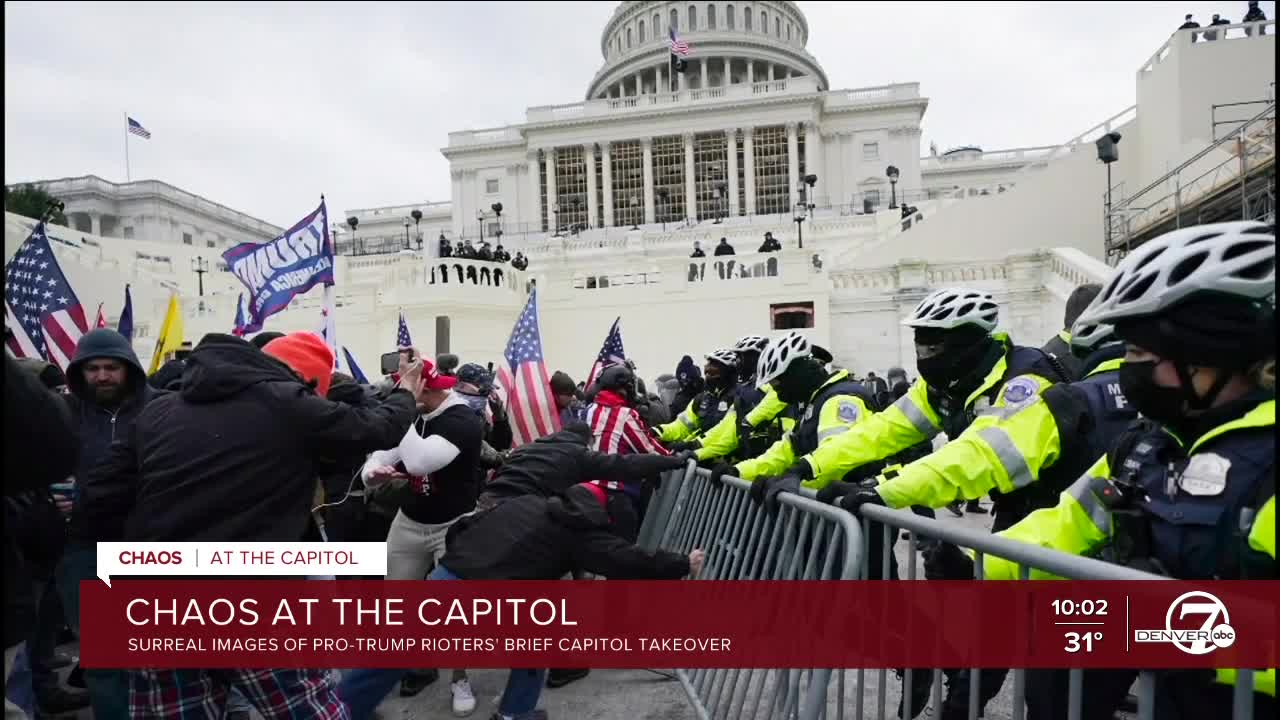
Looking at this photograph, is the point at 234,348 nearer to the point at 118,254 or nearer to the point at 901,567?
the point at 901,567

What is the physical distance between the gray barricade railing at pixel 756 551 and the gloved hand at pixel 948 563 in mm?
251

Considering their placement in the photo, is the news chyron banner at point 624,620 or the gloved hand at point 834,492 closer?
the news chyron banner at point 624,620

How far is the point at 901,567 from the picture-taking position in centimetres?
676

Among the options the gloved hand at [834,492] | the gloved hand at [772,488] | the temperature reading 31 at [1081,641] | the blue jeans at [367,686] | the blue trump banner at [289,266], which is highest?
the blue trump banner at [289,266]

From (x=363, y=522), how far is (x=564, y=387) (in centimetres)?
186

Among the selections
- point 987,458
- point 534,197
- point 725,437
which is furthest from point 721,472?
point 534,197

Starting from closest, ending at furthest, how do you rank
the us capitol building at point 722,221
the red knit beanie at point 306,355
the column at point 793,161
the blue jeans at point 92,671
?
1. the red knit beanie at point 306,355
2. the blue jeans at point 92,671
3. the us capitol building at point 722,221
4. the column at point 793,161

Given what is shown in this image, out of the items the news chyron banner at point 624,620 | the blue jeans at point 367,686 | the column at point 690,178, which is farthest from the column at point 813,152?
the blue jeans at point 367,686

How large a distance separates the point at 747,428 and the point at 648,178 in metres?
54.8

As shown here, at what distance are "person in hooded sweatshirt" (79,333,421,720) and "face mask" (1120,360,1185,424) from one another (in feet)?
8.08

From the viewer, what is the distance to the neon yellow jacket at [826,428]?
3982 millimetres

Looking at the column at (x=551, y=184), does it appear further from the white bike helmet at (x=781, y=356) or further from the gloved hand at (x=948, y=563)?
the gloved hand at (x=948, y=563)

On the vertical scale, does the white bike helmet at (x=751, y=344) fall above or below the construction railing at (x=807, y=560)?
above

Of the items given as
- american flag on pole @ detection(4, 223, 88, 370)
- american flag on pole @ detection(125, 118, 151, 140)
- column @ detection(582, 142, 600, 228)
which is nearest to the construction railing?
american flag on pole @ detection(4, 223, 88, 370)
